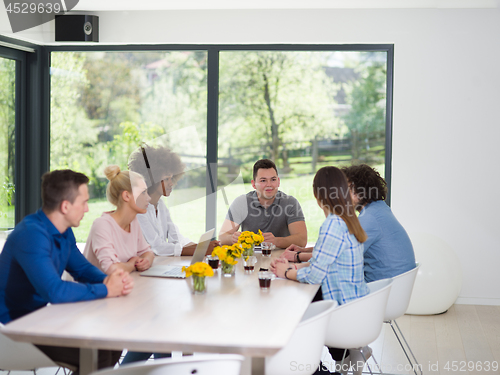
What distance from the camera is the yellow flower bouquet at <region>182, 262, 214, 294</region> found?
2.22 metres

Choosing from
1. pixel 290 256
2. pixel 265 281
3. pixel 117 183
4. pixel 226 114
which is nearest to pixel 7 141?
pixel 226 114

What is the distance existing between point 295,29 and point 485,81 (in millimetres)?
1829

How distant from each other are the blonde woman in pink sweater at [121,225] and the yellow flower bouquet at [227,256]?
1.40ft

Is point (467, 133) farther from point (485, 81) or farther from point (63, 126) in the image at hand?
point (63, 126)

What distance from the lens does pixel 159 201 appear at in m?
3.55

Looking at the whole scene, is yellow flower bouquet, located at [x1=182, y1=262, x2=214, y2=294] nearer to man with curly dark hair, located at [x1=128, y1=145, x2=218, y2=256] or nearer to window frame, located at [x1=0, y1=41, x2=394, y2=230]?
man with curly dark hair, located at [x1=128, y1=145, x2=218, y2=256]

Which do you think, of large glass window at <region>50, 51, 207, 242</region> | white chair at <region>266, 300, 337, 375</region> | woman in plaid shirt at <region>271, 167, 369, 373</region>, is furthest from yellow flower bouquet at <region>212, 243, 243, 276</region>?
large glass window at <region>50, 51, 207, 242</region>

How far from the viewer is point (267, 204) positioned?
3.83 meters

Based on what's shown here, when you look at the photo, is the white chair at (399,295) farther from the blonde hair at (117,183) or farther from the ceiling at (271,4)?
the ceiling at (271,4)

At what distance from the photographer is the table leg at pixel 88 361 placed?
1.98m

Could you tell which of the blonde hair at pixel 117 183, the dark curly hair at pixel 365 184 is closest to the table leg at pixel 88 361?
the blonde hair at pixel 117 183

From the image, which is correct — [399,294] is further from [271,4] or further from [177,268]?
[271,4]

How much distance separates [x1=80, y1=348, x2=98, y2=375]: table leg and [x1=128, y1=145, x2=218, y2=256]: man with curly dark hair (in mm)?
1288

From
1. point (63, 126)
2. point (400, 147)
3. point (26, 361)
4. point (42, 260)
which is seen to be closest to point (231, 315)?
point (42, 260)
